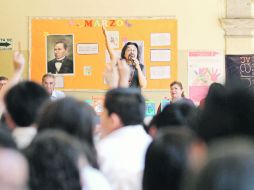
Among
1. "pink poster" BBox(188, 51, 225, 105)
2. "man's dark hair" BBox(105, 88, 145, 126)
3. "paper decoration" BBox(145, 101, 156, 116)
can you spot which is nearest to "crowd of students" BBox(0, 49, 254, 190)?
"man's dark hair" BBox(105, 88, 145, 126)

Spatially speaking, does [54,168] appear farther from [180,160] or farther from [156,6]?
[156,6]

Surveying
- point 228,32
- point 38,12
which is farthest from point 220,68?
point 38,12

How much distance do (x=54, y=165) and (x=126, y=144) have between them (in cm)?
100

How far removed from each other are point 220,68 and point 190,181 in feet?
24.5

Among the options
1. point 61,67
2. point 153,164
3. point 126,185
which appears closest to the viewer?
point 153,164

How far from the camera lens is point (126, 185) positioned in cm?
214

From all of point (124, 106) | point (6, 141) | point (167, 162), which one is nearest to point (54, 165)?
point (6, 141)

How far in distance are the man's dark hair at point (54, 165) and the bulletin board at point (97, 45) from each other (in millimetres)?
6635

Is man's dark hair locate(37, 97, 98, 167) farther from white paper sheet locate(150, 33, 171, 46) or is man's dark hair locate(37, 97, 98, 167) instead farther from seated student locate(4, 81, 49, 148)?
white paper sheet locate(150, 33, 171, 46)

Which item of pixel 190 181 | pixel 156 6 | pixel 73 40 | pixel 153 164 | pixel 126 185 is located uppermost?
pixel 156 6

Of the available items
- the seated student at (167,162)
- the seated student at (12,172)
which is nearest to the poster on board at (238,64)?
the seated student at (167,162)

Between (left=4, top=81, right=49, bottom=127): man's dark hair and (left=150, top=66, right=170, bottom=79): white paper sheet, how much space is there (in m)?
5.83

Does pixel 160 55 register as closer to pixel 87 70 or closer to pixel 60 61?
pixel 87 70

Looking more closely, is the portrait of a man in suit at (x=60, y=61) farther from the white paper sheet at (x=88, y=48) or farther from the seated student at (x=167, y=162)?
the seated student at (x=167, y=162)
